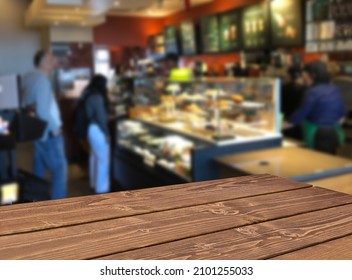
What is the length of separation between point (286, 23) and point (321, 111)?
2.12 metres

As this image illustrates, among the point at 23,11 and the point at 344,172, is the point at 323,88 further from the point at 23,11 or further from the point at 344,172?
the point at 23,11

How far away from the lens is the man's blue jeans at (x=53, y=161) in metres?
4.50

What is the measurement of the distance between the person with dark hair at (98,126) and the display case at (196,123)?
0.44 m

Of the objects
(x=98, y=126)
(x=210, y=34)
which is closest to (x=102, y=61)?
(x=210, y=34)

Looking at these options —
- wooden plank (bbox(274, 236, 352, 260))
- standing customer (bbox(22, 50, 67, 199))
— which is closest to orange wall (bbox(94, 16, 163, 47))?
standing customer (bbox(22, 50, 67, 199))

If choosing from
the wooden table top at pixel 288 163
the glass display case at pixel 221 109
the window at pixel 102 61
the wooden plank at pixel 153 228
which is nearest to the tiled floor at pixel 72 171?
the glass display case at pixel 221 109

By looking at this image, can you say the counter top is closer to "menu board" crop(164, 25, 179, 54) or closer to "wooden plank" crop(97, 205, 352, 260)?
"wooden plank" crop(97, 205, 352, 260)

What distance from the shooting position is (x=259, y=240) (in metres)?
0.78

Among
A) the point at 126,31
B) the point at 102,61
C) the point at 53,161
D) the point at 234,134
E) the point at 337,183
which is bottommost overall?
the point at 53,161

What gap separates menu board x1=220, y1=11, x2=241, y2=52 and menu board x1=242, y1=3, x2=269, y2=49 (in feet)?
0.68

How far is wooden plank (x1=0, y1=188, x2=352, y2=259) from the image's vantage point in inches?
28.9

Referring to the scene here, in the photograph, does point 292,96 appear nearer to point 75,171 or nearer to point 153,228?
point 75,171

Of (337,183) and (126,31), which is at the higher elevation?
(126,31)

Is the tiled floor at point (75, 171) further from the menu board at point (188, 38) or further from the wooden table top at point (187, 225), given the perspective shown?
the wooden table top at point (187, 225)
